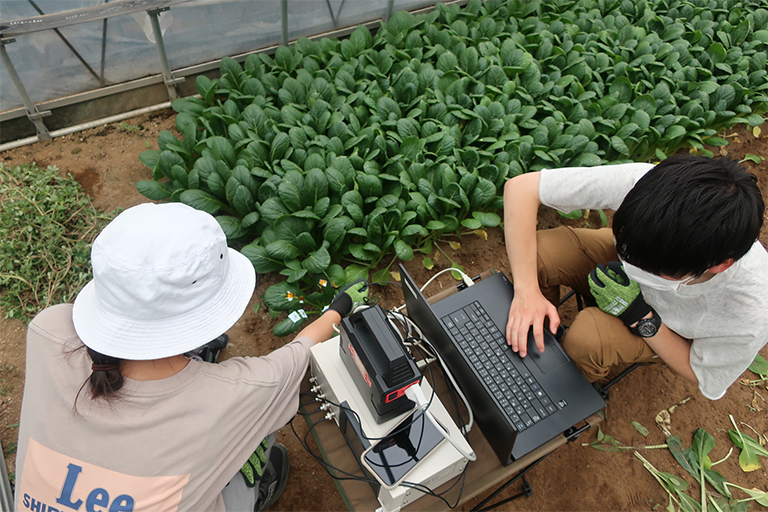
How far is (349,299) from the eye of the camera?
174 centimetres

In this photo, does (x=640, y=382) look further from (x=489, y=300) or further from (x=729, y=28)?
(x=729, y=28)

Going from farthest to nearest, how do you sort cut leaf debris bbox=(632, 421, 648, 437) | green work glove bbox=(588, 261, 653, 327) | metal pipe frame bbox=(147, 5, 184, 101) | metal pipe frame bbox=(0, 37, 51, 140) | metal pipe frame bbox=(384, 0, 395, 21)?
1. metal pipe frame bbox=(384, 0, 395, 21)
2. metal pipe frame bbox=(147, 5, 184, 101)
3. metal pipe frame bbox=(0, 37, 51, 140)
4. cut leaf debris bbox=(632, 421, 648, 437)
5. green work glove bbox=(588, 261, 653, 327)

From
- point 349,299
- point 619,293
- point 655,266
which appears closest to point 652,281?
point 619,293

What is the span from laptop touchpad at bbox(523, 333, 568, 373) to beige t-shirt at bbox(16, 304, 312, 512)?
0.86 m

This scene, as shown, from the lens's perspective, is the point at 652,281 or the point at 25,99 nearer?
the point at 652,281

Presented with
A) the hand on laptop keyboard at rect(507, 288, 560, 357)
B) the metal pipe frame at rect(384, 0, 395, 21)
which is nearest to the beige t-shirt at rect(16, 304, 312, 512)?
the hand on laptop keyboard at rect(507, 288, 560, 357)

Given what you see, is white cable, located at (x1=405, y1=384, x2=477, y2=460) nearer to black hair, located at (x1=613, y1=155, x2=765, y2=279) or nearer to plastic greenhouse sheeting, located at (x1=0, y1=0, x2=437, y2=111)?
black hair, located at (x1=613, y1=155, x2=765, y2=279)

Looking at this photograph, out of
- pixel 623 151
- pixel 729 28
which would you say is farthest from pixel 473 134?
pixel 729 28

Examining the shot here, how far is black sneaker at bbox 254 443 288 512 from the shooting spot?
5.98 feet

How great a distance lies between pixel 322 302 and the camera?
2395 mm

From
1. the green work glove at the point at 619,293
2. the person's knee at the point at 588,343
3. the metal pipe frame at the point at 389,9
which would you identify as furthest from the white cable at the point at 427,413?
the metal pipe frame at the point at 389,9

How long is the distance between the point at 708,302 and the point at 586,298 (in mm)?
623

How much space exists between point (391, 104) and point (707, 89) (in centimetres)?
227

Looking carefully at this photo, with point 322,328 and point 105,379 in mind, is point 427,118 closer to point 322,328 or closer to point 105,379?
point 322,328
